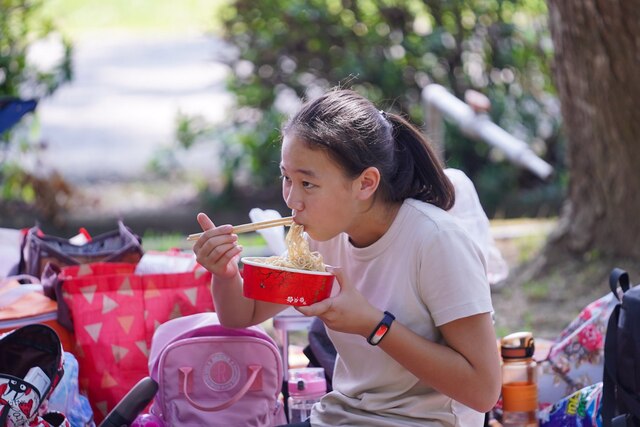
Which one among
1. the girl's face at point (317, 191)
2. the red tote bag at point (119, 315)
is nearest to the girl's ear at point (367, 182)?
the girl's face at point (317, 191)

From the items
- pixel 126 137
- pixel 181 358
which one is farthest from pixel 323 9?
pixel 181 358

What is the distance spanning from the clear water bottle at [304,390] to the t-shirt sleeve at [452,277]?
0.87 m

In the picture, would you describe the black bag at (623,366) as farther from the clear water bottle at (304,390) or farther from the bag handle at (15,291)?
the bag handle at (15,291)

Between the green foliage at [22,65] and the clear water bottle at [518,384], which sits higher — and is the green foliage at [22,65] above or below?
above

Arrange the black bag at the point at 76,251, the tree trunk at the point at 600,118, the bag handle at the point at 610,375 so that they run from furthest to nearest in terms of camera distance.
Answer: the tree trunk at the point at 600,118 → the black bag at the point at 76,251 → the bag handle at the point at 610,375

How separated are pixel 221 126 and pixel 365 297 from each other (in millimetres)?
5724

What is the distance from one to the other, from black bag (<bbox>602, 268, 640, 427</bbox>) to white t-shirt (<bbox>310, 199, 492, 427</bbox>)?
45 centimetres

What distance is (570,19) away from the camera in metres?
5.38

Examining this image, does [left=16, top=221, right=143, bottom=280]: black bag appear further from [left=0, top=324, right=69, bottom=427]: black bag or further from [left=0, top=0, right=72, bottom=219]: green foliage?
[left=0, top=0, right=72, bottom=219]: green foliage

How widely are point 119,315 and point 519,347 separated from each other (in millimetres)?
1384

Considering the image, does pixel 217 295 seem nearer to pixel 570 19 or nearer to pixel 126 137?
pixel 570 19

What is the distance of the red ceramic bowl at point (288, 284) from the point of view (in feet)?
7.84

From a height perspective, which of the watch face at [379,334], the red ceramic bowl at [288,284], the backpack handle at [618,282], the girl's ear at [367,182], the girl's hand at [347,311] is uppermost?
the girl's ear at [367,182]

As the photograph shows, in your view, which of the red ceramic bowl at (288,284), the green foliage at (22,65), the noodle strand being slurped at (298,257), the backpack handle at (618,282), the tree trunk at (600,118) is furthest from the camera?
the green foliage at (22,65)
